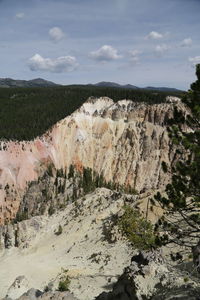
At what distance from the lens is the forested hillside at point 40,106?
86531 millimetres

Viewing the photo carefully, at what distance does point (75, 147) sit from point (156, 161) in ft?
59.0

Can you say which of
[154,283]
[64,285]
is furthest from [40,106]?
[154,283]

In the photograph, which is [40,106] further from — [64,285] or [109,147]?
[64,285]

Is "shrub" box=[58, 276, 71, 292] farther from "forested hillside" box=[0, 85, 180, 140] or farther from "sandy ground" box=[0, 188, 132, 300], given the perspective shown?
"forested hillside" box=[0, 85, 180, 140]

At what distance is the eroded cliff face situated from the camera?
253 ft

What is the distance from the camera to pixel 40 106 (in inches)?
4114

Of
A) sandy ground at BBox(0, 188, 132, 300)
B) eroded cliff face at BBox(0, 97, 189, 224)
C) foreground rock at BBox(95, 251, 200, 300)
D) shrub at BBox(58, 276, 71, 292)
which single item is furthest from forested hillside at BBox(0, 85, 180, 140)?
foreground rock at BBox(95, 251, 200, 300)

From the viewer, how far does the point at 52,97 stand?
114 metres

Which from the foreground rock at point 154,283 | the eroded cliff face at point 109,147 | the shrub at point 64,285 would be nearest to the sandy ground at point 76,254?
the shrub at point 64,285

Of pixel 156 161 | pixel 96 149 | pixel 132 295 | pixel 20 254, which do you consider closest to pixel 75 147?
pixel 96 149

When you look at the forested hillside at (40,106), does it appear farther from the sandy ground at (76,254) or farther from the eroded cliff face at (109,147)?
the sandy ground at (76,254)

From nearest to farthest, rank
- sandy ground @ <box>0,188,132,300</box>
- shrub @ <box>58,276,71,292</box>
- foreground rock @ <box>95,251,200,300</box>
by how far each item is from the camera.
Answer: foreground rock @ <box>95,251,200,300</box>, shrub @ <box>58,276,71,292</box>, sandy ground @ <box>0,188,132,300</box>

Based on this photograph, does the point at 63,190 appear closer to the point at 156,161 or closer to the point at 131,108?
the point at 156,161

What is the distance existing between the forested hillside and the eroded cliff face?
159 inches
